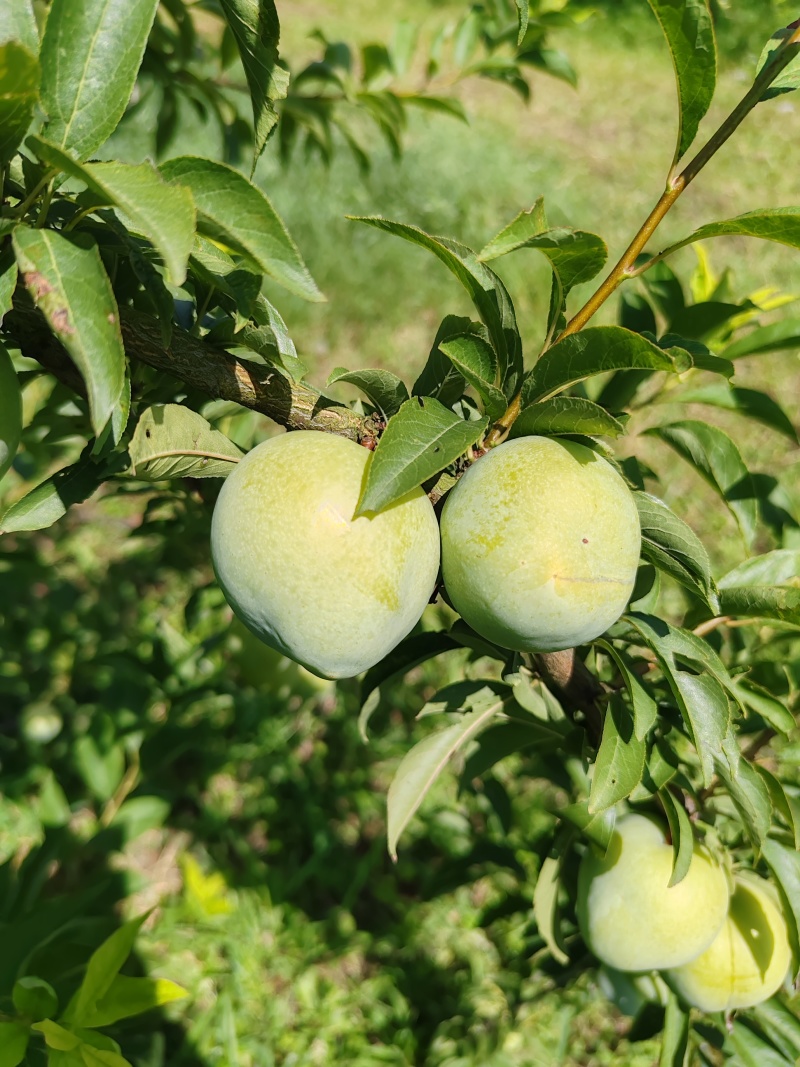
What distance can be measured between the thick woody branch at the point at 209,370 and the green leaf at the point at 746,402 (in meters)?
0.59

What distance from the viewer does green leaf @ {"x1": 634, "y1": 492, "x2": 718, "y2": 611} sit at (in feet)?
2.50

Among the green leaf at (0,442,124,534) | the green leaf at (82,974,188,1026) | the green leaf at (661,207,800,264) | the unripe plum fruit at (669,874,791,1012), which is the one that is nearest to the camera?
the green leaf at (661,207,800,264)

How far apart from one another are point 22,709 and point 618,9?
741cm

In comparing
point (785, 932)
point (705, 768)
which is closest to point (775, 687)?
point (785, 932)

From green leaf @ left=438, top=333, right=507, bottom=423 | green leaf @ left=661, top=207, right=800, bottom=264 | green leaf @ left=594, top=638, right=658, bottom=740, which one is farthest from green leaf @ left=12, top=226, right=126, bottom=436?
green leaf @ left=594, top=638, right=658, bottom=740

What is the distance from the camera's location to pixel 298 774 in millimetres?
2248

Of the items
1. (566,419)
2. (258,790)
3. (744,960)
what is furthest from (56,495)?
(258,790)

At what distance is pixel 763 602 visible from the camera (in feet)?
3.02

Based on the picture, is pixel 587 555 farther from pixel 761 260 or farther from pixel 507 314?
pixel 761 260

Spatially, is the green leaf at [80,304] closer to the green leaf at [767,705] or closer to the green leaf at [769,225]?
the green leaf at [769,225]

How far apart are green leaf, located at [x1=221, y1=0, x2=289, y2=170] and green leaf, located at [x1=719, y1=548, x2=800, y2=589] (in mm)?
734

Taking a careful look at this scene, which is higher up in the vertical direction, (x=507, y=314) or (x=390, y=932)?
(x=507, y=314)

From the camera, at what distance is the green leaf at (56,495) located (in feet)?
2.34

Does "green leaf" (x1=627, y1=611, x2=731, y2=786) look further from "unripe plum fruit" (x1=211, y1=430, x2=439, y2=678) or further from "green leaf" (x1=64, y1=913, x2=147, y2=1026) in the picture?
"green leaf" (x1=64, y1=913, x2=147, y2=1026)
